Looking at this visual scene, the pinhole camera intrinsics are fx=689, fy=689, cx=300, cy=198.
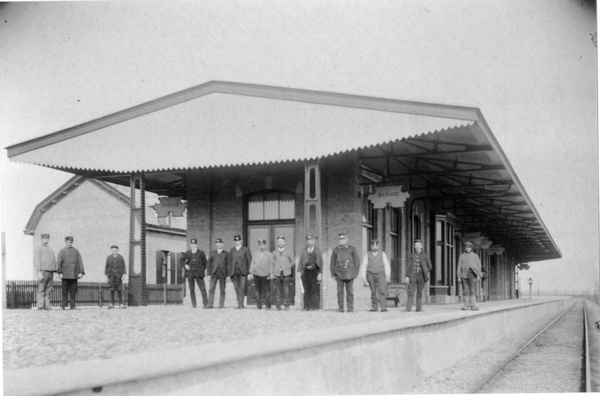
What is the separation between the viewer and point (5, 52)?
966cm

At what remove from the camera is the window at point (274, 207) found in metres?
17.4

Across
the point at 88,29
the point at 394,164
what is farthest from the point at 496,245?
the point at 88,29

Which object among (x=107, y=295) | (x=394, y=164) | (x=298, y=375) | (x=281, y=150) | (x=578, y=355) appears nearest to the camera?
(x=298, y=375)

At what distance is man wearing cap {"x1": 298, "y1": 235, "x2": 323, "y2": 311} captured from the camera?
1382 centimetres

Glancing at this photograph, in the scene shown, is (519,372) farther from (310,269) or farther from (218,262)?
(218,262)

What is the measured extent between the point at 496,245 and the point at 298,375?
36474 millimetres

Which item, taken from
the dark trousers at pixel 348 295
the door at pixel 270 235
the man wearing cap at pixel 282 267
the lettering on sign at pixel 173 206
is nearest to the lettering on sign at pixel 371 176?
the door at pixel 270 235

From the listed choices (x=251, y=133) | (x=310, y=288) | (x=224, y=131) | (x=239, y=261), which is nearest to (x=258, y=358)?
(x=310, y=288)

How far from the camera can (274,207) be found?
57.2 feet

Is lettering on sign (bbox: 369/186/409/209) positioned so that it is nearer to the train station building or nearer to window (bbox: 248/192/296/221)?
the train station building

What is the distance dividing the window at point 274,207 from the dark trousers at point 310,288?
3.54m

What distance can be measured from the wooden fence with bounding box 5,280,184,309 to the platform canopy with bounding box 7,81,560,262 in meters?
4.48

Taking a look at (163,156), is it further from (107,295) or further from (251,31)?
(107,295)

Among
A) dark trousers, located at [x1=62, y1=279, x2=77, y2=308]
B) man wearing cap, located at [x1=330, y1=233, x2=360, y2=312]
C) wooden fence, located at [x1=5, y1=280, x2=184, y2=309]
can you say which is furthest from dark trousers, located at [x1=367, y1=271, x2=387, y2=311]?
wooden fence, located at [x1=5, y1=280, x2=184, y2=309]
